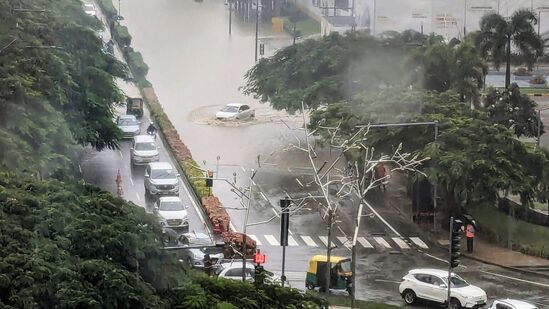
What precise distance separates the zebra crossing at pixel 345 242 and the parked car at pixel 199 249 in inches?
74.2

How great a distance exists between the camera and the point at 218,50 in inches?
2213

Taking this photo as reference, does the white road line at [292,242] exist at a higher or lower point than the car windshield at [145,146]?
lower

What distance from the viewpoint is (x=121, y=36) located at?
5216 centimetres

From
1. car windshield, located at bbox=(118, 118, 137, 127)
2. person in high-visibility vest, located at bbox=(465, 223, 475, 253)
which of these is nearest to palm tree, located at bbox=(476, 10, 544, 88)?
car windshield, located at bbox=(118, 118, 137, 127)

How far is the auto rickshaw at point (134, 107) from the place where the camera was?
133 feet

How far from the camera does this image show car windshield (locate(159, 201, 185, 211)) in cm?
2906

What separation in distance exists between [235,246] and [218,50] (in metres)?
30.3

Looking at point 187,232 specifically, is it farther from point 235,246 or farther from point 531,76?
point 531,76

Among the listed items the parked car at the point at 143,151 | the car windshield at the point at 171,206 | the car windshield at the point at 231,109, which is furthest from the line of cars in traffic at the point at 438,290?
the car windshield at the point at 231,109

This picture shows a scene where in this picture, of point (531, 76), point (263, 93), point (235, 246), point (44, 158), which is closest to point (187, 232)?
point (235, 246)

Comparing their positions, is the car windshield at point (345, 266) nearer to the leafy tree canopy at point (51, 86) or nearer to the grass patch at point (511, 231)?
the grass patch at point (511, 231)

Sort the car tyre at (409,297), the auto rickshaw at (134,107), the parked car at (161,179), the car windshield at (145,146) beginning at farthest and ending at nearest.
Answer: the auto rickshaw at (134,107), the car windshield at (145,146), the parked car at (161,179), the car tyre at (409,297)

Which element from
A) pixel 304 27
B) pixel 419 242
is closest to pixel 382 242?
pixel 419 242

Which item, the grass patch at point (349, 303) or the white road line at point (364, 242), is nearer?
the grass patch at point (349, 303)
